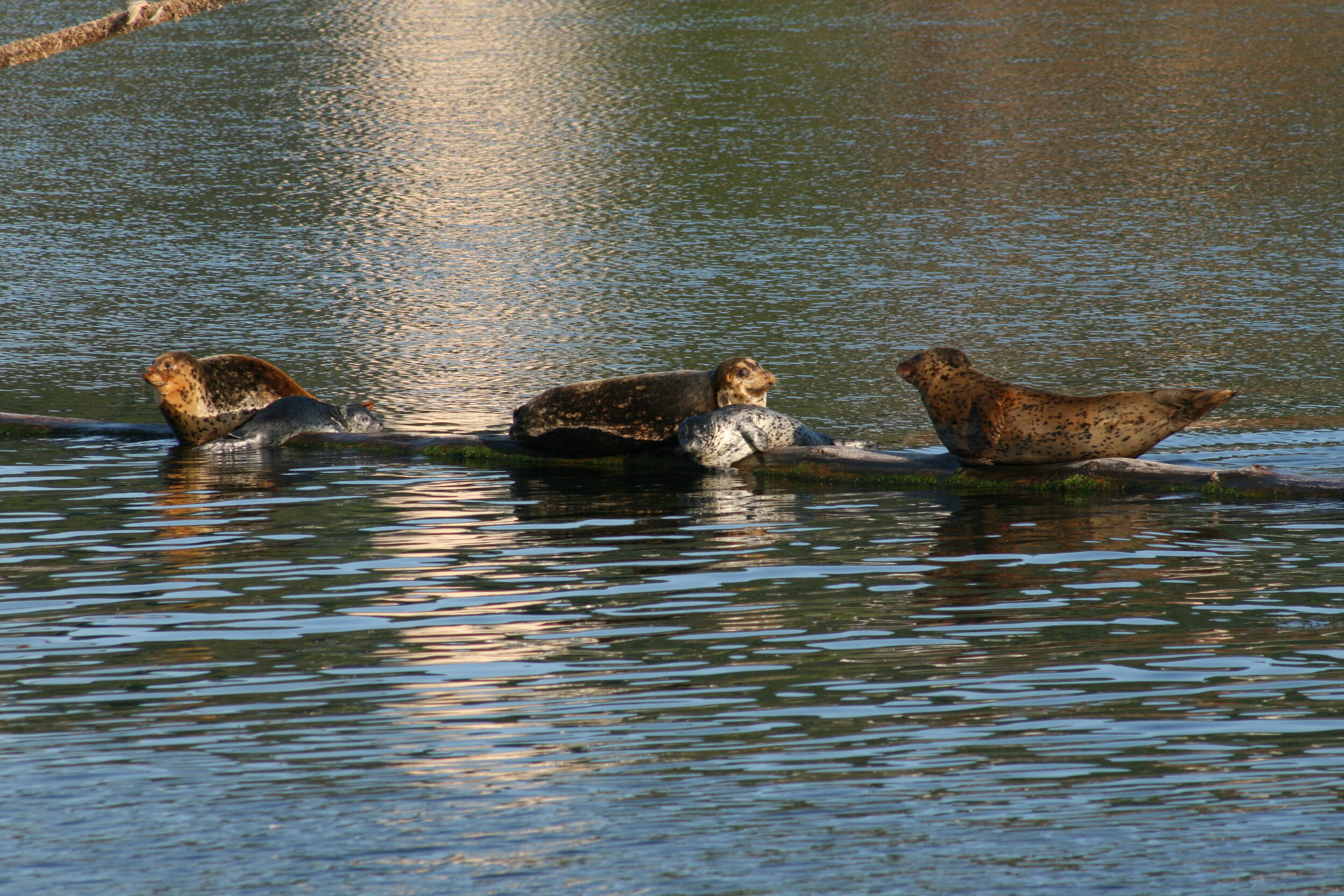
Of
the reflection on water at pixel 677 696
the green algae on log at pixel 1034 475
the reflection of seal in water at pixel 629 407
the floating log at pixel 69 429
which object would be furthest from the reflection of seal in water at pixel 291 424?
the green algae on log at pixel 1034 475

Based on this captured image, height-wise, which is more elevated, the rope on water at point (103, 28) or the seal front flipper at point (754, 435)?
the rope on water at point (103, 28)

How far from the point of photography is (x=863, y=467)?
8484mm

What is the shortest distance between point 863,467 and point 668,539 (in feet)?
5.02

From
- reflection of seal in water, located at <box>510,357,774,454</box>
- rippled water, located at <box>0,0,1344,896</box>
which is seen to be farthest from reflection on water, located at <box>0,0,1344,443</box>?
reflection of seal in water, located at <box>510,357,774,454</box>

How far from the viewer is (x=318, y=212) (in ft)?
59.6

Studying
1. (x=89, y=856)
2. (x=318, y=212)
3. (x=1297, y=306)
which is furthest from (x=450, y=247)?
(x=89, y=856)

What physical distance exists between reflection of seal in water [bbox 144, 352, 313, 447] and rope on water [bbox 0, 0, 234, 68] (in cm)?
1694

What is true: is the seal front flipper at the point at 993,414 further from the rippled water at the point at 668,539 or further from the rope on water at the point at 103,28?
the rope on water at the point at 103,28

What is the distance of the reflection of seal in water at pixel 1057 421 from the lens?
26.3 ft

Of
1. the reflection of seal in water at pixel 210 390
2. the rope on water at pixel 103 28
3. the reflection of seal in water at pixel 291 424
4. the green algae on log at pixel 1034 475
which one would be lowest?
the green algae on log at pixel 1034 475

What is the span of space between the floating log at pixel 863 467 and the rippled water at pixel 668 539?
0.19 meters

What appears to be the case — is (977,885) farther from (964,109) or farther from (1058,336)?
(964,109)

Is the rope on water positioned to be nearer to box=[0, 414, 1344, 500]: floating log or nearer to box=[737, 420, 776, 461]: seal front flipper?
box=[0, 414, 1344, 500]: floating log

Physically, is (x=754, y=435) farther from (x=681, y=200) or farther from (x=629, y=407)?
(x=681, y=200)
